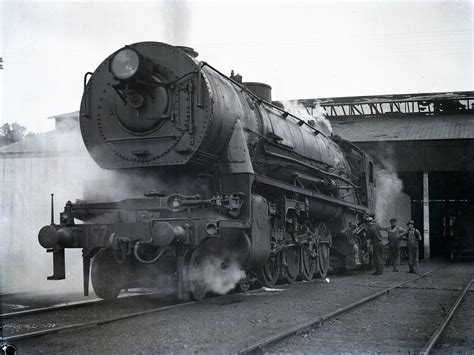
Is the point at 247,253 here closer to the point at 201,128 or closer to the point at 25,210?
the point at 201,128

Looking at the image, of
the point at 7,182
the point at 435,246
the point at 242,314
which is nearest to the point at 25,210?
the point at 7,182

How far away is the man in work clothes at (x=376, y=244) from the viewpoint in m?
15.0

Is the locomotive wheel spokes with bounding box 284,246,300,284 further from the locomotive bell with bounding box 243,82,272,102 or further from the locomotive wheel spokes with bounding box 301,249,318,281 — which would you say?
the locomotive bell with bounding box 243,82,272,102

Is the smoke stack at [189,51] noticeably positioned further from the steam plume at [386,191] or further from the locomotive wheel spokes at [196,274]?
the steam plume at [386,191]

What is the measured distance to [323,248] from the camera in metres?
13.3

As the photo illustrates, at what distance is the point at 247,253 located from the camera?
27.5 feet

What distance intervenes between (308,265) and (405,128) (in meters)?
17.1

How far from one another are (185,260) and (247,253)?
39.8 inches

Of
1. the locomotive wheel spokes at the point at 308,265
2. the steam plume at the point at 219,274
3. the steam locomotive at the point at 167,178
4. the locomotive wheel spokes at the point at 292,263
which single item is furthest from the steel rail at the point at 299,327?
the locomotive wheel spokes at the point at 308,265

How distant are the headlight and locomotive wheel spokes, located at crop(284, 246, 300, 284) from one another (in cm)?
492

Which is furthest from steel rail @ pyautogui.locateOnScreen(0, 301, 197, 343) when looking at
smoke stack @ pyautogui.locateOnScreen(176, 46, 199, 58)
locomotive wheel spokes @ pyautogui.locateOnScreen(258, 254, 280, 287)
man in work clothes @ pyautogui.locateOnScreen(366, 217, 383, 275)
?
man in work clothes @ pyautogui.locateOnScreen(366, 217, 383, 275)

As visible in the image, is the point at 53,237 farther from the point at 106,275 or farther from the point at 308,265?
the point at 308,265

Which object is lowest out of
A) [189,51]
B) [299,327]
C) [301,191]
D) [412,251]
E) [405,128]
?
[412,251]

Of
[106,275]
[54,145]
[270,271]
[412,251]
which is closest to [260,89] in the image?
[270,271]
